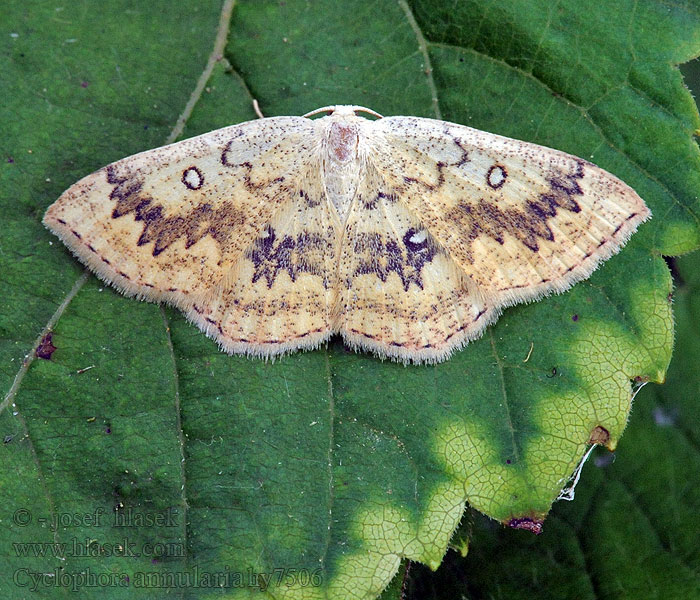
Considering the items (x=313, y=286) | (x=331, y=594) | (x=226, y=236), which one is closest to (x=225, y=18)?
(x=226, y=236)

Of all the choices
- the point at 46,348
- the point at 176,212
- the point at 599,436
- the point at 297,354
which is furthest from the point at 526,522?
the point at 46,348

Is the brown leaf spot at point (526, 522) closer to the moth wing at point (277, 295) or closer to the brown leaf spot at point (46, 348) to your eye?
the moth wing at point (277, 295)

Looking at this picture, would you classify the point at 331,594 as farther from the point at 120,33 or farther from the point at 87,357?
the point at 120,33

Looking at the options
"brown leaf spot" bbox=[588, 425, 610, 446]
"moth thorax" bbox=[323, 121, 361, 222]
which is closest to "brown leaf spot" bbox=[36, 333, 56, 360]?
"moth thorax" bbox=[323, 121, 361, 222]

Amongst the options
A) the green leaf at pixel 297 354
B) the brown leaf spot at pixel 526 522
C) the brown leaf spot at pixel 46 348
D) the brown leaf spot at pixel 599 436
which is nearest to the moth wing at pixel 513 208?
the green leaf at pixel 297 354

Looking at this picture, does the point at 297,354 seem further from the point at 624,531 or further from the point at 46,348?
the point at 624,531

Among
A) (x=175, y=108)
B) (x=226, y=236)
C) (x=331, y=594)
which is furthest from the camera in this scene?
(x=175, y=108)

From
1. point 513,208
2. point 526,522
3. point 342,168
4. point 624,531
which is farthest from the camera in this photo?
point 624,531
